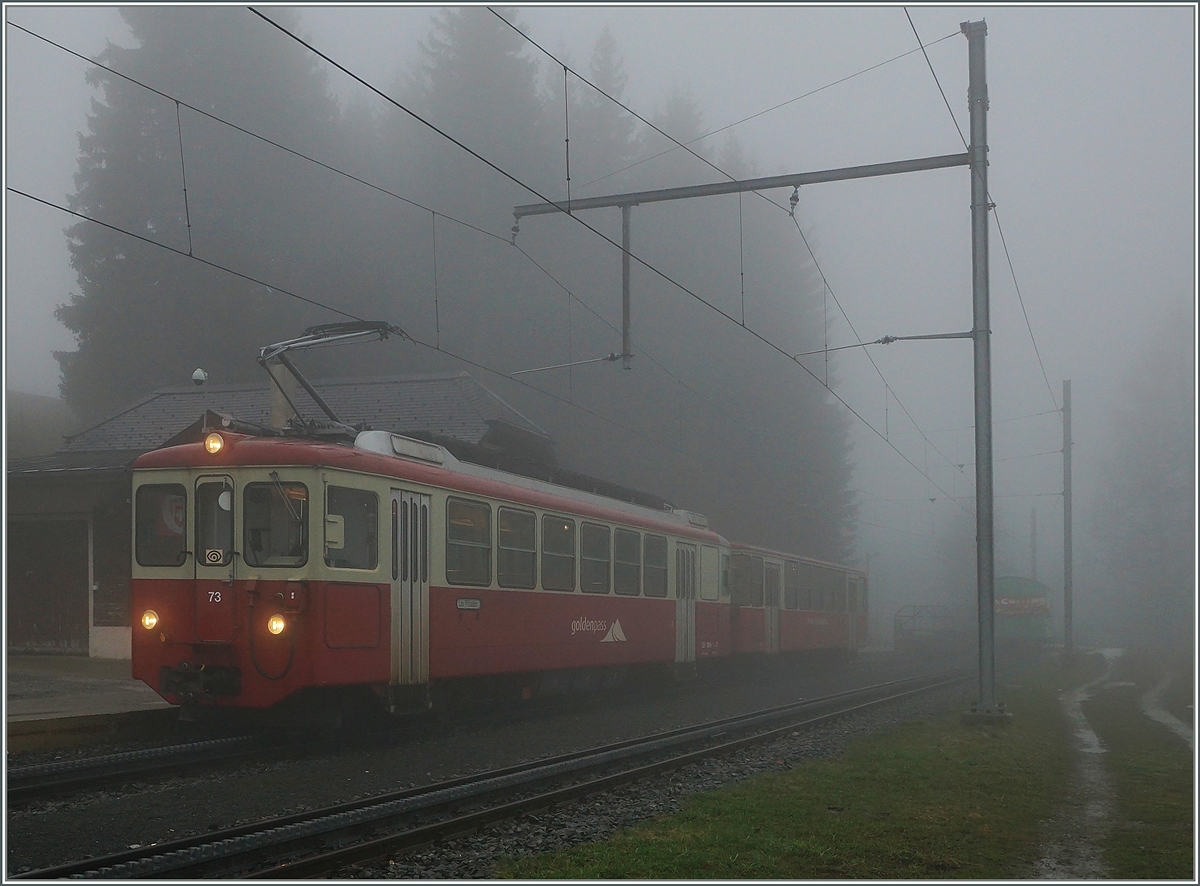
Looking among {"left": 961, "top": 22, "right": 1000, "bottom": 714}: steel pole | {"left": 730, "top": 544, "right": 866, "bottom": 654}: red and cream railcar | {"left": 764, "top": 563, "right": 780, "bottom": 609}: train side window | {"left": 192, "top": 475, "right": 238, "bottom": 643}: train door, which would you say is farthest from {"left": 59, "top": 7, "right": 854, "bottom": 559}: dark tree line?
{"left": 192, "top": 475, "right": 238, "bottom": 643}: train door

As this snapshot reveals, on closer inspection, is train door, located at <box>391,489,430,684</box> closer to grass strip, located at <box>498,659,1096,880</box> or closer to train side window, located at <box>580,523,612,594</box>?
grass strip, located at <box>498,659,1096,880</box>

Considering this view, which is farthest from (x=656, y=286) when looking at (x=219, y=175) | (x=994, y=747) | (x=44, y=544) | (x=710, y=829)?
(x=710, y=829)

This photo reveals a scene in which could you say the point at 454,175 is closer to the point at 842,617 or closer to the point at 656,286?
the point at 656,286

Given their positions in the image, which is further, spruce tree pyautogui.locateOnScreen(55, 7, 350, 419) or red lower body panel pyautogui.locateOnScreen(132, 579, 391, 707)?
spruce tree pyautogui.locateOnScreen(55, 7, 350, 419)

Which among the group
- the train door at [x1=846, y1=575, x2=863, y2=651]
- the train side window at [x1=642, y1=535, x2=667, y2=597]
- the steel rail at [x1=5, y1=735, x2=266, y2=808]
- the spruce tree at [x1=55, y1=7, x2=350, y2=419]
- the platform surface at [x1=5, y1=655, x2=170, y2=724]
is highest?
the spruce tree at [x1=55, y1=7, x2=350, y2=419]

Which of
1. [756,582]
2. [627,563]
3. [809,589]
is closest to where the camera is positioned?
[627,563]

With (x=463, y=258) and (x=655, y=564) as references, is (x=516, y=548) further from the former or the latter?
(x=463, y=258)

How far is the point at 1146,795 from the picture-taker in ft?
31.7

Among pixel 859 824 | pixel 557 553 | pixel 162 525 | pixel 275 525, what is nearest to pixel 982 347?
pixel 557 553

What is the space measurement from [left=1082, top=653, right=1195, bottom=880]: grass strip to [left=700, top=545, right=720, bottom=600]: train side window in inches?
250

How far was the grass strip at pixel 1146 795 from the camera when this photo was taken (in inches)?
274

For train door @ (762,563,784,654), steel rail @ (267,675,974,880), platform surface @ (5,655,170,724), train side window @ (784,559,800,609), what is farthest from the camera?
train side window @ (784,559,800,609)

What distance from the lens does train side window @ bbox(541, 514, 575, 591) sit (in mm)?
14398

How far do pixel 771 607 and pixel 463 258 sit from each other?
2766cm
